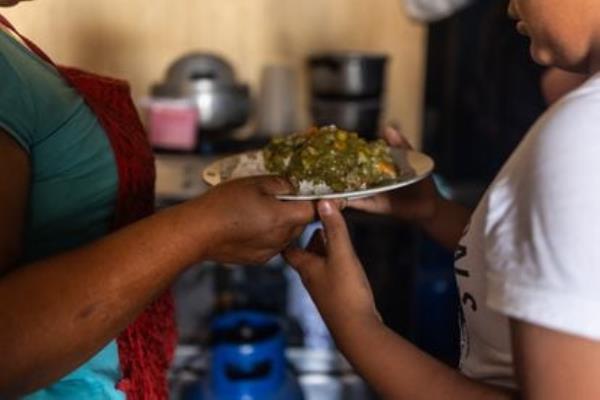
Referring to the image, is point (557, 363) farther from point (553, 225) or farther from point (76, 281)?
point (76, 281)

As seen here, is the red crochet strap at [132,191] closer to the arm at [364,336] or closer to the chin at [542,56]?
the arm at [364,336]

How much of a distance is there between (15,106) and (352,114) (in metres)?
1.34

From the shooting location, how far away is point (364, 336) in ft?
2.40

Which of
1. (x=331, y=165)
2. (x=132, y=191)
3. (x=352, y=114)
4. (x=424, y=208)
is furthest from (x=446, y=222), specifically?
(x=352, y=114)

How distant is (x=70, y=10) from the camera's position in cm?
205

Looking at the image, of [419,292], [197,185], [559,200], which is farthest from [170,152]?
[559,200]

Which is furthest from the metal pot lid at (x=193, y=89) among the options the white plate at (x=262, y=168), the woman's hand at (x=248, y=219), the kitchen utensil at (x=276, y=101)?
the woman's hand at (x=248, y=219)

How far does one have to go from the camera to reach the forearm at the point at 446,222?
1.01 metres

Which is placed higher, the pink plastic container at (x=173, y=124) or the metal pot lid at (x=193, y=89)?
the metal pot lid at (x=193, y=89)

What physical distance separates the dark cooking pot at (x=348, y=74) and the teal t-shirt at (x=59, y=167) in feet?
3.92

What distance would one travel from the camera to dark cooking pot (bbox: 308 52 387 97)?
6.21 ft

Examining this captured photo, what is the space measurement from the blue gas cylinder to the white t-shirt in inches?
42.8

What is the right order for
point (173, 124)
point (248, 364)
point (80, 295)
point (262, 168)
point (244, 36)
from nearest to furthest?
point (80, 295)
point (262, 168)
point (248, 364)
point (173, 124)
point (244, 36)

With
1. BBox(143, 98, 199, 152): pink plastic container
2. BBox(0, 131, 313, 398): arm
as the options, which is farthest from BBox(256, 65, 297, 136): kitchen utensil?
BBox(0, 131, 313, 398): arm
